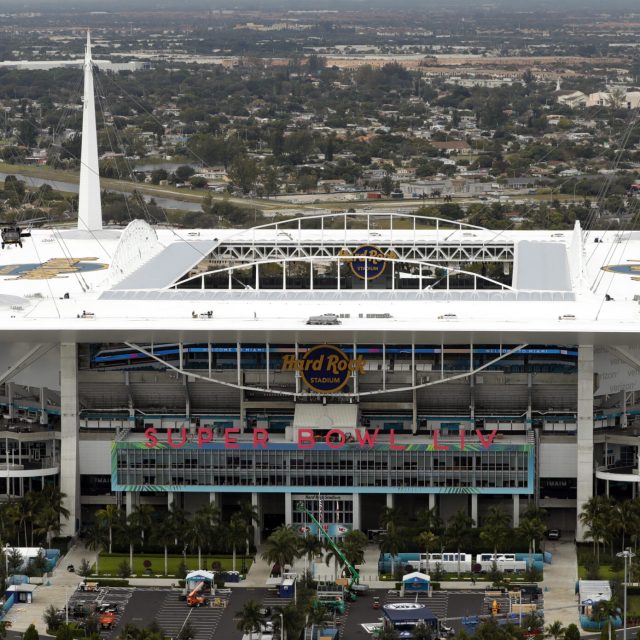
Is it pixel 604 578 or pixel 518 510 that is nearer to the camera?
pixel 604 578

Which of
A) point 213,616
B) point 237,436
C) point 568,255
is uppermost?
point 568,255

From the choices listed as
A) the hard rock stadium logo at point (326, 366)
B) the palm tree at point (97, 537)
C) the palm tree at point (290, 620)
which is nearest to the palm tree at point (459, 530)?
the hard rock stadium logo at point (326, 366)

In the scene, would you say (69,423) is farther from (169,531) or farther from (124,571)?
(124,571)

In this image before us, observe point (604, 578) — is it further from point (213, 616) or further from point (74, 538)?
point (74, 538)

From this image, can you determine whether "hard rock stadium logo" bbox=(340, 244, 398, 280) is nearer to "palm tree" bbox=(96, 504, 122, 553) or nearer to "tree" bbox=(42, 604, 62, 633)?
"palm tree" bbox=(96, 504, 122, 553)

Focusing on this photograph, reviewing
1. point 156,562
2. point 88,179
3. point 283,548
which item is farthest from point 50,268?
point 283,548

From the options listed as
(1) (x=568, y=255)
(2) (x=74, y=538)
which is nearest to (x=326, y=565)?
(2) (x=74, y=538)


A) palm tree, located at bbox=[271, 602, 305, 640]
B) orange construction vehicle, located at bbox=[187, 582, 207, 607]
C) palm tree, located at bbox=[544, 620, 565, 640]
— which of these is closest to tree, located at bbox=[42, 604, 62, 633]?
orange construction vehicle, located at bbox=[187, 582, 207, 607]
